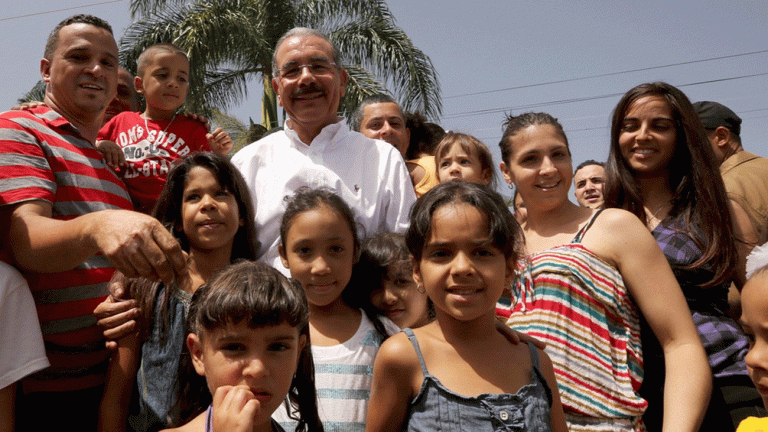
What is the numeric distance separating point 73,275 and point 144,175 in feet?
6.28

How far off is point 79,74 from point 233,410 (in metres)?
2.00

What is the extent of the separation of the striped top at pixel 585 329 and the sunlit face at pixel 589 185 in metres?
4.42

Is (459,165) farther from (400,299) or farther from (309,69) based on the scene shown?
(400,299)

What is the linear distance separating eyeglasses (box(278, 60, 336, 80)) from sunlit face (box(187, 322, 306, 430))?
1.91m

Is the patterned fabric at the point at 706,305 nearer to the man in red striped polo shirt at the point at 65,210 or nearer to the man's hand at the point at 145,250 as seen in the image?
the man's hand at the point at 145,250

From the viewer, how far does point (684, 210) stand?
10.3 ft

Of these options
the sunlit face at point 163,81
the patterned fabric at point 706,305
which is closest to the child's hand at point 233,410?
the patterned fabric at point 706,305

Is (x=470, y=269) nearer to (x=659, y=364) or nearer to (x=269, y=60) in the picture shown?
(x=659, y=364)

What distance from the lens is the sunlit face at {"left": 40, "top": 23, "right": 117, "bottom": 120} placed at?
3.24 m

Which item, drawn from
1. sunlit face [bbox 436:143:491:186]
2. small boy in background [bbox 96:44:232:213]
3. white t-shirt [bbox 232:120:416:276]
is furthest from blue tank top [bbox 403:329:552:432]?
small boy in background [bbox 96:44:232:213]

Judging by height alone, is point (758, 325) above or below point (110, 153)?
below

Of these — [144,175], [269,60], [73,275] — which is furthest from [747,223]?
[269,60]

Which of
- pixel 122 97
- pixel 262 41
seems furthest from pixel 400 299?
pixel 262 41

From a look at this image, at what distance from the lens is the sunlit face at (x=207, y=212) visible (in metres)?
3.16
